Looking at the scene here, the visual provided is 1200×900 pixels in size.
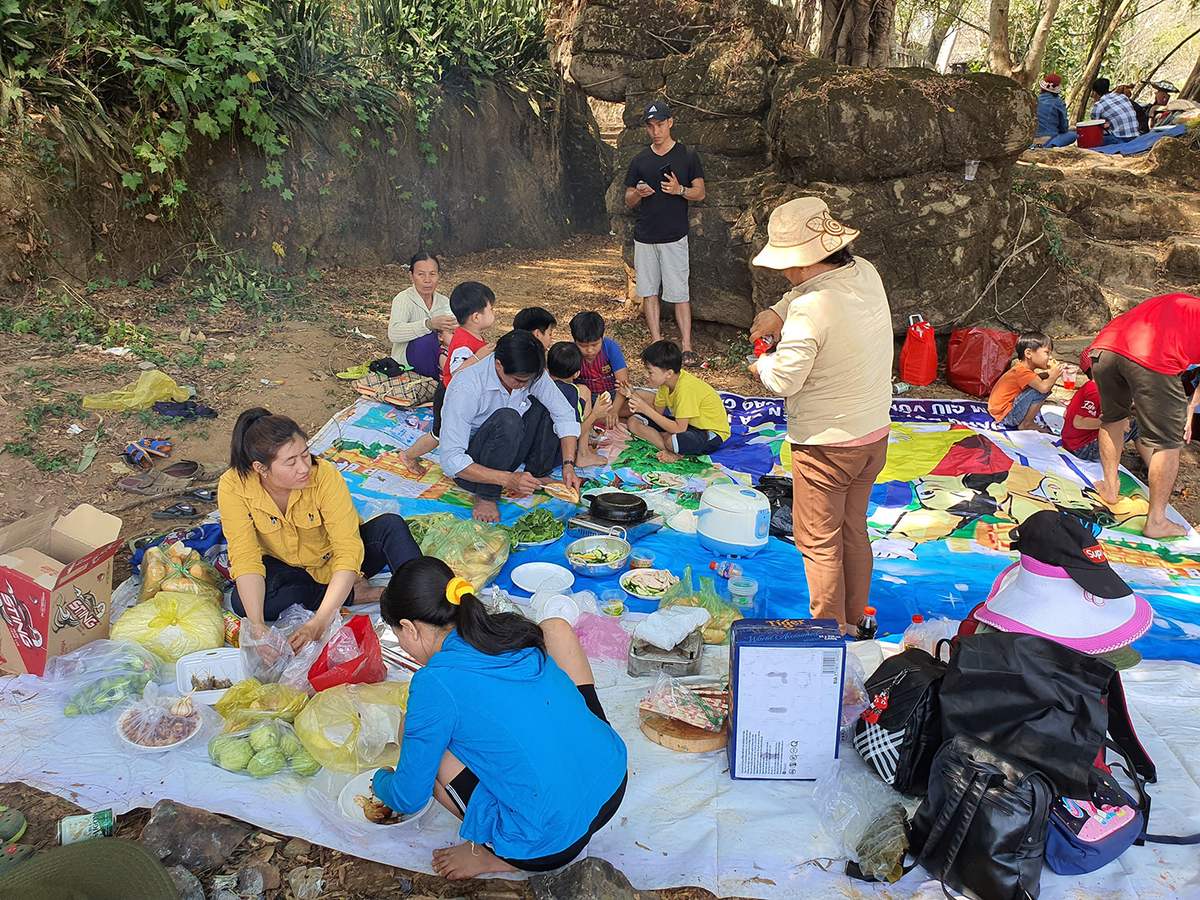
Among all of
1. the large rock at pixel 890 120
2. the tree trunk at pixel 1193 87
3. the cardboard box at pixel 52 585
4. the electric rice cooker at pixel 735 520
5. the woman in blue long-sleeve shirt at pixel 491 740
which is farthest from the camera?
the tree trunk at pixel 1193 87

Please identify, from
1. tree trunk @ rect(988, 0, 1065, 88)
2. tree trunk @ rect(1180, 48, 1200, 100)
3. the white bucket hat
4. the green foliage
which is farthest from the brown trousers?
tree trunk @ rect(1180, 48, 1200, 100)

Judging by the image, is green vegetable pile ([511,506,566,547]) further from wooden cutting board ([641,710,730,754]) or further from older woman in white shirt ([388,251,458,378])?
older woman in white shirt ([388,251,458,378])

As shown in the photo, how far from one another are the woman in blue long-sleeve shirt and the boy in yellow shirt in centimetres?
294

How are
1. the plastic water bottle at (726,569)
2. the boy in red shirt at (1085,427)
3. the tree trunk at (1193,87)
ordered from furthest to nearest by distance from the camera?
the tree trunk at (1193,87)
the boy in red shirt at (1085,427)
the plastic water bottle at (726,569)

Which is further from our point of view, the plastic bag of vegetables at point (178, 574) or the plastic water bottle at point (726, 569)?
the plastic water bottle at point (726, 569)

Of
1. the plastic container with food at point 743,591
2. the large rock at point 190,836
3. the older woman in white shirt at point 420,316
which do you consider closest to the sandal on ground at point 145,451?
the older woman in white shirt at point 420,316

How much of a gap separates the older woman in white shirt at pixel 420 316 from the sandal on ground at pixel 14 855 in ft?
12.0

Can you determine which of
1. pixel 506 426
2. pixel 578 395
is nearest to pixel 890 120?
pixel 578 395

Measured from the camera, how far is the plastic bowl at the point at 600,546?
13.3 ft

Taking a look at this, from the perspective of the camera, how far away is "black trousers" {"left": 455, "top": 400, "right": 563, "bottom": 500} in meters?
4.60

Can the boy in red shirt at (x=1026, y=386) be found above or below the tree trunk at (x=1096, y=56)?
below

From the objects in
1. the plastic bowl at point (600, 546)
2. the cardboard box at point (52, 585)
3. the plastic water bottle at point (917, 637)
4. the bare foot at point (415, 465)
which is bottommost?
the bare foot at point (415, 465)

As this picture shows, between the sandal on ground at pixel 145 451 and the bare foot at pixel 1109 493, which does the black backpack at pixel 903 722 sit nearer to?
the bare foot at pixel 1109 493

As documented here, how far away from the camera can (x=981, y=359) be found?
21.4 feet
